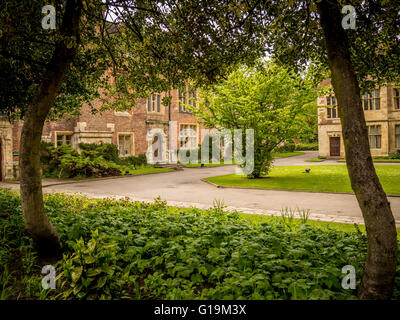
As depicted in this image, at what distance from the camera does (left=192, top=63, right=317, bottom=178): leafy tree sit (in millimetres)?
15180

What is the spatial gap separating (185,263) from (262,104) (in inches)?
526

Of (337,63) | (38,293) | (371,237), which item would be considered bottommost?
(38,293)

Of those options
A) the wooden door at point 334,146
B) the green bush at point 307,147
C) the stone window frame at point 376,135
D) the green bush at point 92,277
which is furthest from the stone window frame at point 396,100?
the green bush at point 92,277

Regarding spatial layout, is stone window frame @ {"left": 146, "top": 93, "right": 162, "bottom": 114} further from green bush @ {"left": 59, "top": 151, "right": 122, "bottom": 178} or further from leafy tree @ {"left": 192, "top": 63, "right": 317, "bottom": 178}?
leafy tree @ {"left": 192, "top": 63, "right": 317, "bottom": 178}

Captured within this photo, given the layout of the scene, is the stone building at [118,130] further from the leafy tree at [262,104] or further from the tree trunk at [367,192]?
the tree trunk at [367,192]

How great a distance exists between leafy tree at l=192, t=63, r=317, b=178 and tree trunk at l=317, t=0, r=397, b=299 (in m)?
11.7

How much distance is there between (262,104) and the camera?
625 inches

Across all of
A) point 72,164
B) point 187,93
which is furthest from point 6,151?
point 187,93

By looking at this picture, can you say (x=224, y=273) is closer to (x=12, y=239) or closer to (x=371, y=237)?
(x=371, y=237)

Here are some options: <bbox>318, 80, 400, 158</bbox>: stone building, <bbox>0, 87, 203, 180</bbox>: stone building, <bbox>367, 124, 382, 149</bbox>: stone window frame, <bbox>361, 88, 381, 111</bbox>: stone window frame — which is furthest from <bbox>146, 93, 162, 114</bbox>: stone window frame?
<bbox>367, 124, 382, 149</bbox>: stone window frame
